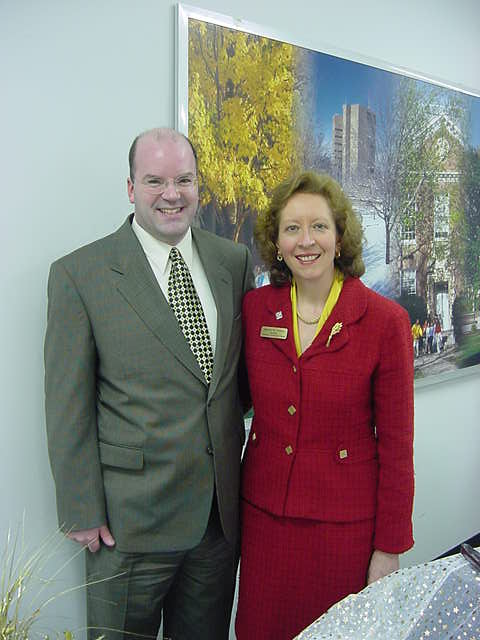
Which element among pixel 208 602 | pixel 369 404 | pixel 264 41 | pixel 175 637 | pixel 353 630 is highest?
pixel 264 41

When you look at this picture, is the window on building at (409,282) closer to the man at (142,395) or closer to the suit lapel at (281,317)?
the suit lapel at (281,317)

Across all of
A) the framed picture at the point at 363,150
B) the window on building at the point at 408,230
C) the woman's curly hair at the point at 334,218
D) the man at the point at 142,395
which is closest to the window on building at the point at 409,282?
the framed picture at the point at 363,150

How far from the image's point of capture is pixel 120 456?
1.62 m

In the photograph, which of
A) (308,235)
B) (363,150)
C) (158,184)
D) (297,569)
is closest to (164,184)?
(158,184)

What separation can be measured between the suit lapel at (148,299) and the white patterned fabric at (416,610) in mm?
653

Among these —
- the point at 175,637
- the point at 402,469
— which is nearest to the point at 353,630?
the point at 402,469

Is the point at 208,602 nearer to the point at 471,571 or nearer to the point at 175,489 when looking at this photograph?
the point at 175,489

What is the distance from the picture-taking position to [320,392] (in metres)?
1.66

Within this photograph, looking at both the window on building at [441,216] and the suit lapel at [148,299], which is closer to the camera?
the suit lapel at [148,299]

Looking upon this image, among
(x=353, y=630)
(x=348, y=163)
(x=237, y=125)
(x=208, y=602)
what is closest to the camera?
(x=353, y=630)

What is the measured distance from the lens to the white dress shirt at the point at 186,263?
1699 mm

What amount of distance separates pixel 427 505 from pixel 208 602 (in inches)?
65.6

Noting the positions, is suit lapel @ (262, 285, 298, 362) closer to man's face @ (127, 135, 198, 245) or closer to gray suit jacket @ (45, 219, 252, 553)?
gray suit jacket @ (45, 219, 252, 553)

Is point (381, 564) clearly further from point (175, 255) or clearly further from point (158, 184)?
point (158, 184)
